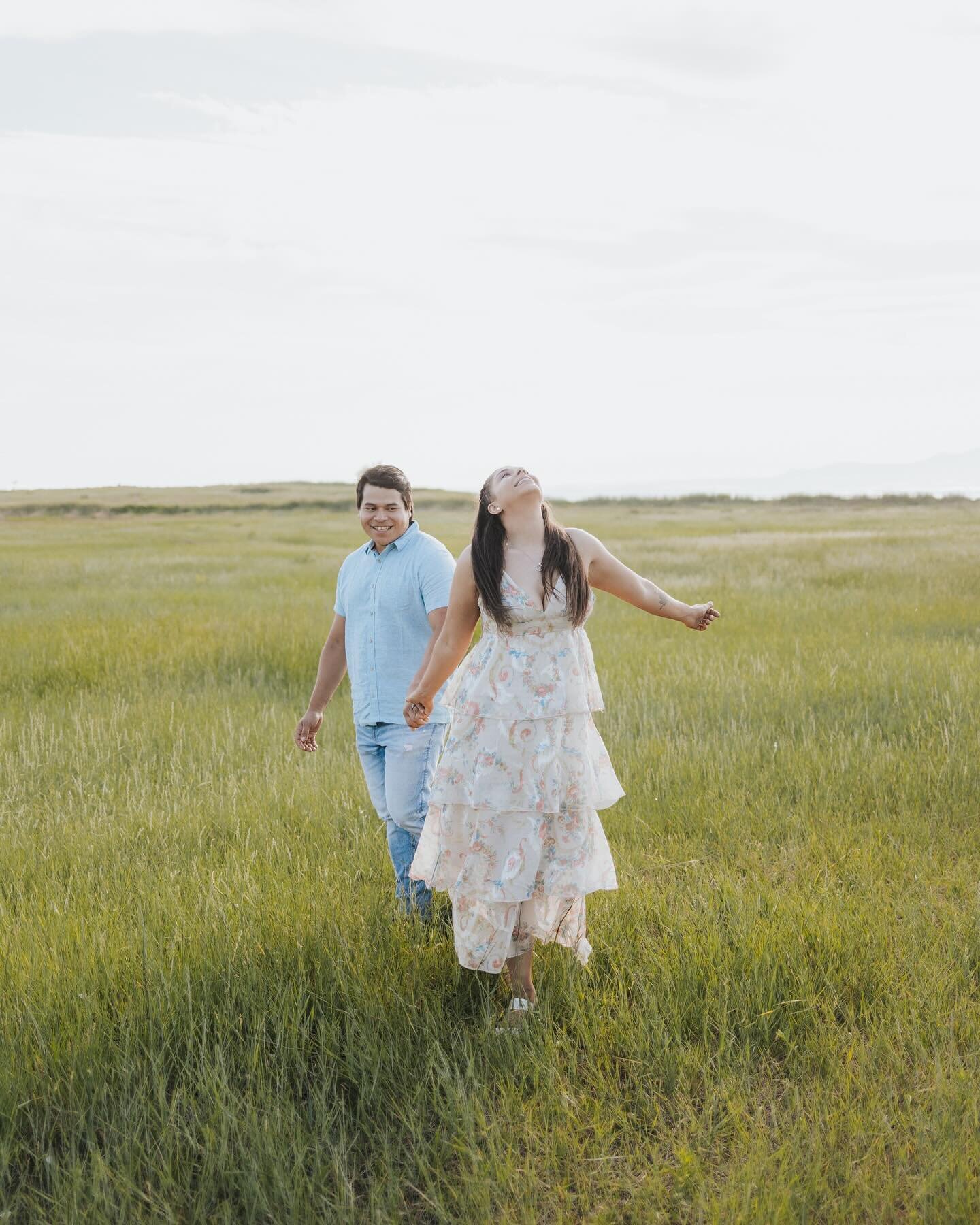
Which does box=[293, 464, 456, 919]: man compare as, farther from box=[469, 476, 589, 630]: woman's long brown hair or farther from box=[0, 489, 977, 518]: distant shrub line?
box=[0, 489, 977, 518]: distant shrub line

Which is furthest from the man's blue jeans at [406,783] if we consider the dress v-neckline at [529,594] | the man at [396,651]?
the dress v-neckline at [529,594]

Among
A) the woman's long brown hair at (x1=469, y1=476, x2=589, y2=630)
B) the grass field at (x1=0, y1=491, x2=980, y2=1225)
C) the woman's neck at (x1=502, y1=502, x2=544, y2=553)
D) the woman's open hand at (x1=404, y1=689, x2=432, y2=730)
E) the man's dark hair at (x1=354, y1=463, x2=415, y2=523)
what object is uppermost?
the man's dark hair at (x1=354, y1=463, x2=415, y2=523)

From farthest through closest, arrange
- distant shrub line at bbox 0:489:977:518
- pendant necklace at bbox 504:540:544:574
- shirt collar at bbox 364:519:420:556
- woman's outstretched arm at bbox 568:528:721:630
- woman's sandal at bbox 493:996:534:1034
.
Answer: distant shrub line at bbox 0:489:977:518
shirt collar at bbox 364:519:420:556
woman's outstretched arm at bbox 568:528:721:630
pendant necklace at bbox 504:540:544:574
woman's sandal at bbox 493:996:534:1034

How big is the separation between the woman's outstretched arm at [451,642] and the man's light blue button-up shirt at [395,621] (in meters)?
0.37

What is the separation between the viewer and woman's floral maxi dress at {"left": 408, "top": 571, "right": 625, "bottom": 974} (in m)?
3.58

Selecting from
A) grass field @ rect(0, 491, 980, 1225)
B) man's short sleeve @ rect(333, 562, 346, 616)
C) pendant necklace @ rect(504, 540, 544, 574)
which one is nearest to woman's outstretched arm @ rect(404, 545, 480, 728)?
pendant necklace @ rect(504, 540, 544, 574)

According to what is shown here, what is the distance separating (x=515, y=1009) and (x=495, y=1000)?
20cm

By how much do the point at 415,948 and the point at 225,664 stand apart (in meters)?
8.03

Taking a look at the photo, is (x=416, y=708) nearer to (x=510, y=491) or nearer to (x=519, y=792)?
(x=519, y=792)

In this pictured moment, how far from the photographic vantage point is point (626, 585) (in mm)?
3863

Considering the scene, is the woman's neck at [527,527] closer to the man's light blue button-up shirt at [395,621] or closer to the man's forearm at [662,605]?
the man's forearm at [662,605]

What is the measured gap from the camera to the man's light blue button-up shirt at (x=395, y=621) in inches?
172

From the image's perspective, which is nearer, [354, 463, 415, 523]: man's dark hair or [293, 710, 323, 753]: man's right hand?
[354, 463, 415, 523]: man's dark hair

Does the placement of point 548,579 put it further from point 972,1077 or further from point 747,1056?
point 972,1077
